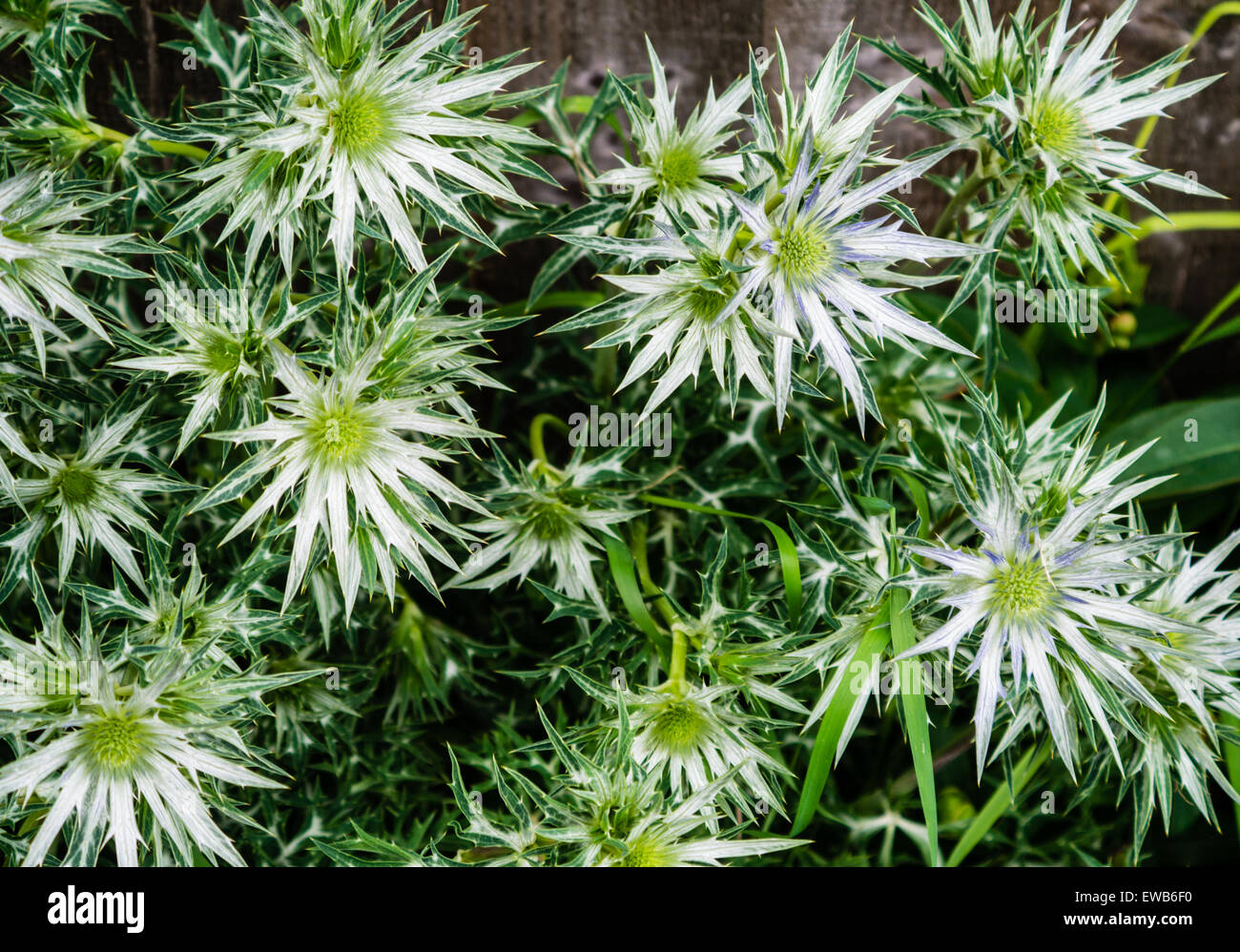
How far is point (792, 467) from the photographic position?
4.65 ft

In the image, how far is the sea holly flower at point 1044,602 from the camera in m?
0.88

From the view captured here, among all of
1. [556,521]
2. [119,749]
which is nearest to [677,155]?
[556,521]

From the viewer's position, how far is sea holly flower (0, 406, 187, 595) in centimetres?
95

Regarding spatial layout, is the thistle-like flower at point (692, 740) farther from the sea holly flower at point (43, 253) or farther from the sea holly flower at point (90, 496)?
the sea holly flower at point (43, 253)

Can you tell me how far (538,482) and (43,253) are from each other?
1.79 feet

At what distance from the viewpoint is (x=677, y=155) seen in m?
1.02

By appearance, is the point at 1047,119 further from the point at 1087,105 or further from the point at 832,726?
the point at 832,726

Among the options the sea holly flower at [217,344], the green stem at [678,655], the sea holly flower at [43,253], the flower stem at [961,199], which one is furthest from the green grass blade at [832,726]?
the sea holly flower at [43,253]

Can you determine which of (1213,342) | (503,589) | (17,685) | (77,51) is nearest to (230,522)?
(17,685)

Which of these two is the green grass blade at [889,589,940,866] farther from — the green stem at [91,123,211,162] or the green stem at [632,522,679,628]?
the green stem at [91,123,211,162]

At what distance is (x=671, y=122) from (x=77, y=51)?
68 cm

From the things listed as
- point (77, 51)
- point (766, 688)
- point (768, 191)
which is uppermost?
point (77, 51)
